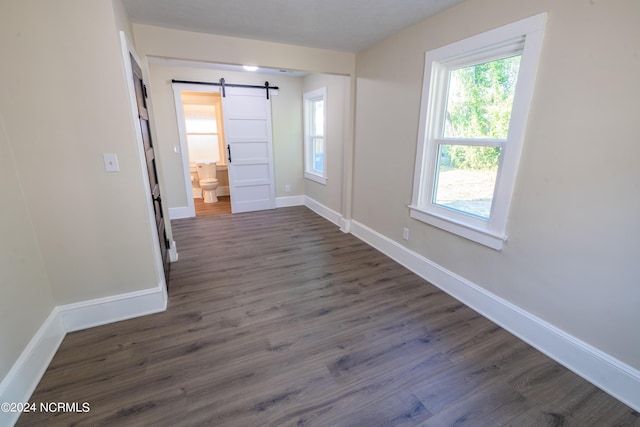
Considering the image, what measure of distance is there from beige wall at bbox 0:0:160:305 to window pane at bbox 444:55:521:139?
2538 millimetres

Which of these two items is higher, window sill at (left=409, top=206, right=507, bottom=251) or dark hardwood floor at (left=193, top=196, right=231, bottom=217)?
window sill at (left=409, top=206, right=507, bottom=251)

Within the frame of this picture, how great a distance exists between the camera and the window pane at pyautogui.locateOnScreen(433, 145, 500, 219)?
2.17 metres

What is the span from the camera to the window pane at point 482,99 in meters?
1.98

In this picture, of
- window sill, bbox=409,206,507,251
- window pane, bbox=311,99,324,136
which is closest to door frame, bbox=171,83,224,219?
window pane, bbox=311,99,324,136

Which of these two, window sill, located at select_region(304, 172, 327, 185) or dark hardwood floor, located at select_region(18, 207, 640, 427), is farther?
window sill, located at select_region(304, 172, 327, 185)

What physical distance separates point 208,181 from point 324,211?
2.61 metres

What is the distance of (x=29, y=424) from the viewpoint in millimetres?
1392

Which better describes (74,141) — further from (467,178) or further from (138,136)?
(467,178)

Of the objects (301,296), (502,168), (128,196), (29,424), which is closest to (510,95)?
(502,168)

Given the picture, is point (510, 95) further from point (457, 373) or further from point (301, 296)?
point (301, 296)

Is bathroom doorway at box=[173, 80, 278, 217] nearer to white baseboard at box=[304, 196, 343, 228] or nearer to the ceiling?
white baseboard at box=[304, 196, 343, 228]

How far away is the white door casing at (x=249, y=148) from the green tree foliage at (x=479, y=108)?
3.42 meters

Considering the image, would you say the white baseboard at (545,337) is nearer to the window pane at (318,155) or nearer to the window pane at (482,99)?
the window pane at (482,99)

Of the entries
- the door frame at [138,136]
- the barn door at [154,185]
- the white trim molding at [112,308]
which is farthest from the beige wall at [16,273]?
the barn door at [154,185]
